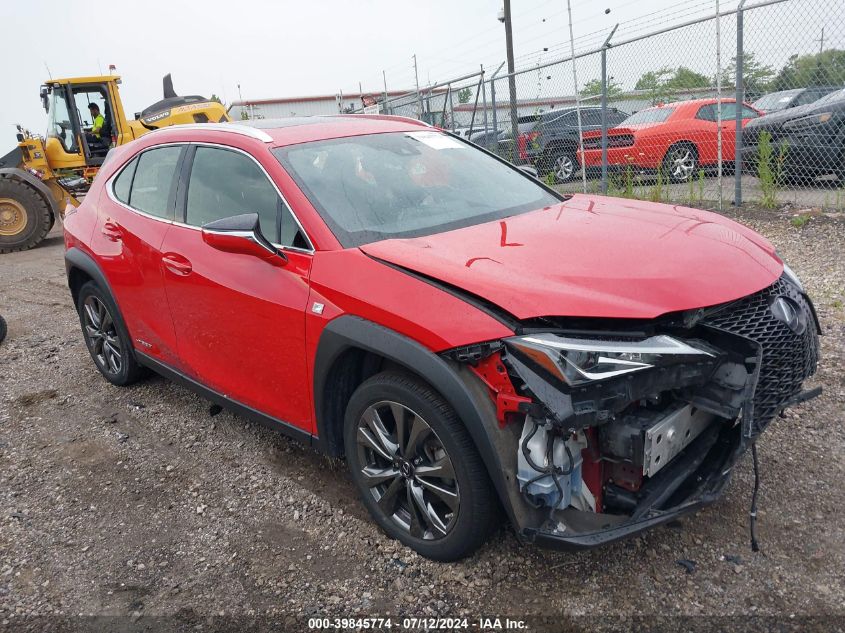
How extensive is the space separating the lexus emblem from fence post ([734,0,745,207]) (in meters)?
6.42

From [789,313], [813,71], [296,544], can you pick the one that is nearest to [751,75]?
[813,71]

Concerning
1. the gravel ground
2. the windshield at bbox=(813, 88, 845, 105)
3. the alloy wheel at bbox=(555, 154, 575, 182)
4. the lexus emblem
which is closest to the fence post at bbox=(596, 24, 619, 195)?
the alloy wheel at bbox=(555, 154, 575, 182)

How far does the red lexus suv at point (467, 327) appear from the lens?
2.22m

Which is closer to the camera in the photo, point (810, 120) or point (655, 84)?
point (810, 120)

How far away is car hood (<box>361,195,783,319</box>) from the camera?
2236 mm

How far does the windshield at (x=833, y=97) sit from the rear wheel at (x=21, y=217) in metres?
12.5

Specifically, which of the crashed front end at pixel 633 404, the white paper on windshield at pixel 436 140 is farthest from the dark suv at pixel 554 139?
the crashed front end at pixel 633 404

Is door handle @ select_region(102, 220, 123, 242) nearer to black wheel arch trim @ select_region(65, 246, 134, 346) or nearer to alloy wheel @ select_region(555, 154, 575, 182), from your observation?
black wheel arch trim @ select_region(65, 246, 134, 346)

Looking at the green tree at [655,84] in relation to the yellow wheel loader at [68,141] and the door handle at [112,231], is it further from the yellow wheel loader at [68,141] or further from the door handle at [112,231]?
the yellow wheel loader at [68,141]

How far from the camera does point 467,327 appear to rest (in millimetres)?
2270

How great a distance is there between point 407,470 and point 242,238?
1209 millimetres

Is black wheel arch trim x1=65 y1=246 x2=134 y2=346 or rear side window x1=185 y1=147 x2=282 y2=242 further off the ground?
rear side window x1=185 y1=147 x2=282 y2=242

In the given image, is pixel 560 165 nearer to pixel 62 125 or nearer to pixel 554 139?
pixel 554 139

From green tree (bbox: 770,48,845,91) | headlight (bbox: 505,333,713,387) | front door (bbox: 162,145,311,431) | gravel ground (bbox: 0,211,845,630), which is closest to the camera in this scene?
headlight (bbox: 505,333,713,387)
